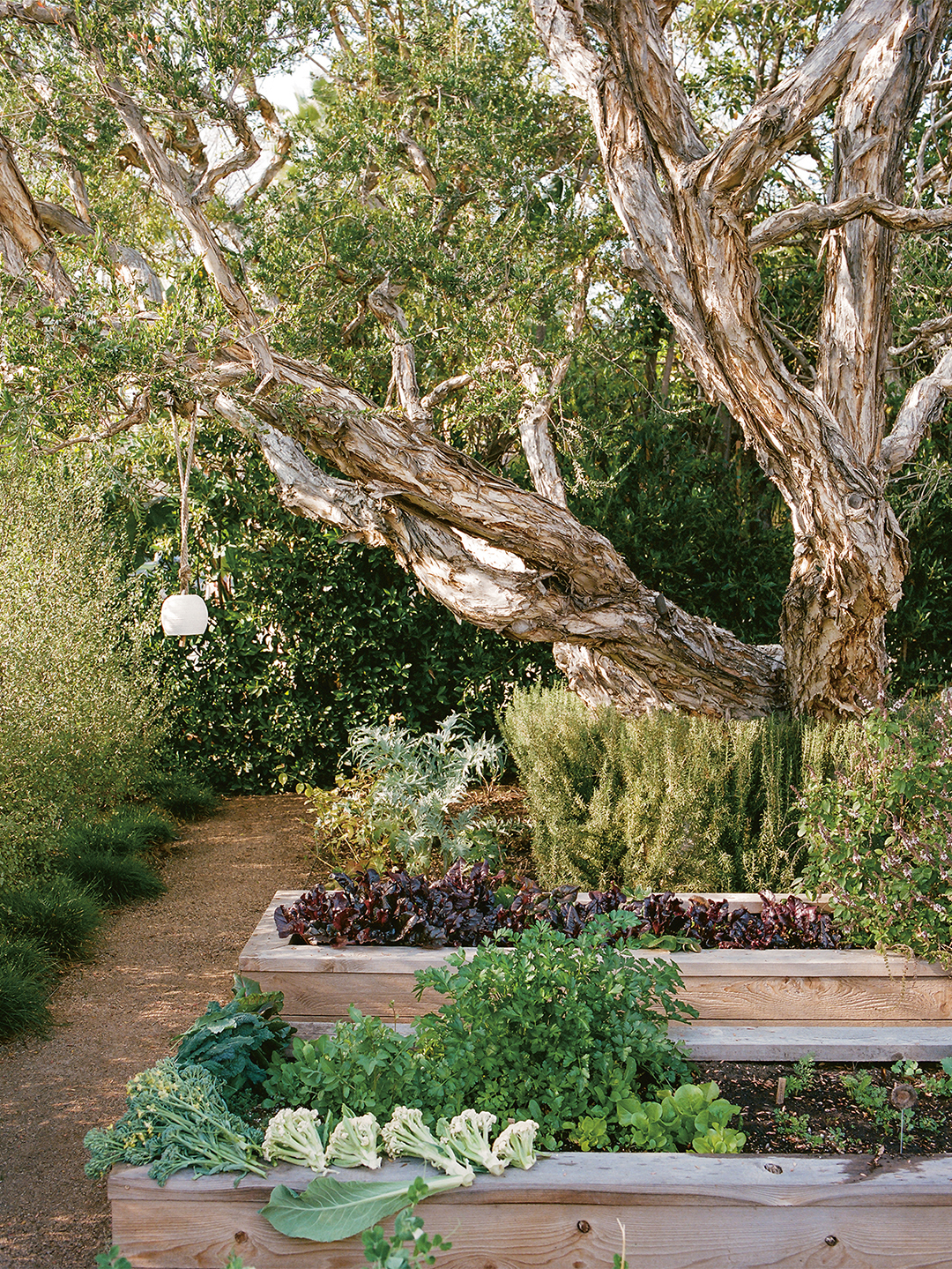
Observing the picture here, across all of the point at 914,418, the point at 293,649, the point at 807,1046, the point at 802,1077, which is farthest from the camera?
the point at 293,649

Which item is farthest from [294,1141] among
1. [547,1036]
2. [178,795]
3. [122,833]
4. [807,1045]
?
[178,795]

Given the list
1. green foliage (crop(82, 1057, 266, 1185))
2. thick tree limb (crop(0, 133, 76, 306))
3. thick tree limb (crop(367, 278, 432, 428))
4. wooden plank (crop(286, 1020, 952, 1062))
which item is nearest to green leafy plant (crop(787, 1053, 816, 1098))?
wooden plank (crop(286, 1020, 952, 1062))

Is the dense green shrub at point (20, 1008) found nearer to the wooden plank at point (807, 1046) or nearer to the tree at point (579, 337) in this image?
the tree at point (579, 337)

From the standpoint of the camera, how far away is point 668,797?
4109mm

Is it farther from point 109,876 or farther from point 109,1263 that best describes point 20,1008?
point 109,1263

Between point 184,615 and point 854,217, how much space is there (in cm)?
305

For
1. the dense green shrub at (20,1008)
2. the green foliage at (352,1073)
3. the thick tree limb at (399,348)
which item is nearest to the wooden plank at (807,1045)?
the green foliage at (352,1073)

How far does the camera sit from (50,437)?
3844 millimetres

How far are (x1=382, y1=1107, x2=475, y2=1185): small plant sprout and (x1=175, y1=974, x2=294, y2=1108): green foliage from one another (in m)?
0.55

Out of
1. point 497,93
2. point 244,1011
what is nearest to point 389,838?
point 244,1011

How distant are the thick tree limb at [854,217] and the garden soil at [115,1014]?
3913 millimetres

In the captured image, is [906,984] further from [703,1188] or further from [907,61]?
[907,61]

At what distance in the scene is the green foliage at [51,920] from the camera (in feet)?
13.6

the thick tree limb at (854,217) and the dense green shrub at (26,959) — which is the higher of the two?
the thick tree limb at (854,217)
